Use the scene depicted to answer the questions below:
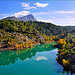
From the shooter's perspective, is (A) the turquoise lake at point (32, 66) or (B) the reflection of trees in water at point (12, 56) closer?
(A) the turquoise lake at point (32, 66)

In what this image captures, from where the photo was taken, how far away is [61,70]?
44594 millimetres

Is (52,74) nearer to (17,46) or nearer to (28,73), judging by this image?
(28,73)

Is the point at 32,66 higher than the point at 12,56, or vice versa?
the point at 32,66

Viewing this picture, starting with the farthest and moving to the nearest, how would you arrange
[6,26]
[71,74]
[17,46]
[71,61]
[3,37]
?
[6,26] → [3,37] → [17,46] → [71,61] → [71,74]

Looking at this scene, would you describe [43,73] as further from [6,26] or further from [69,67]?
[6,26]

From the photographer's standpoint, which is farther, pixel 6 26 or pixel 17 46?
pixel 6 26

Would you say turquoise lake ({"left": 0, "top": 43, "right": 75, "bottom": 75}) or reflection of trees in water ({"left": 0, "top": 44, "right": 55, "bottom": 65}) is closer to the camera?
turquoise lake ({"left": 0, "top": 43, "right": 75, "bottom": 75})

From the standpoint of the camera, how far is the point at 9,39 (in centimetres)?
10394

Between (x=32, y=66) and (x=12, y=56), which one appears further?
(x=12, y=56)

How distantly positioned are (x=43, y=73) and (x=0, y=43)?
7373 cm

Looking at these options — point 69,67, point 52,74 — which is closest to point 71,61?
point 69,67

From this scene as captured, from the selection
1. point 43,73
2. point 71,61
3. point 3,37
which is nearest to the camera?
point 43,73

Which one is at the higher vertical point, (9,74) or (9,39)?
(9,39)

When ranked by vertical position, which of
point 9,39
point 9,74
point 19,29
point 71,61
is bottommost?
point 9,74
